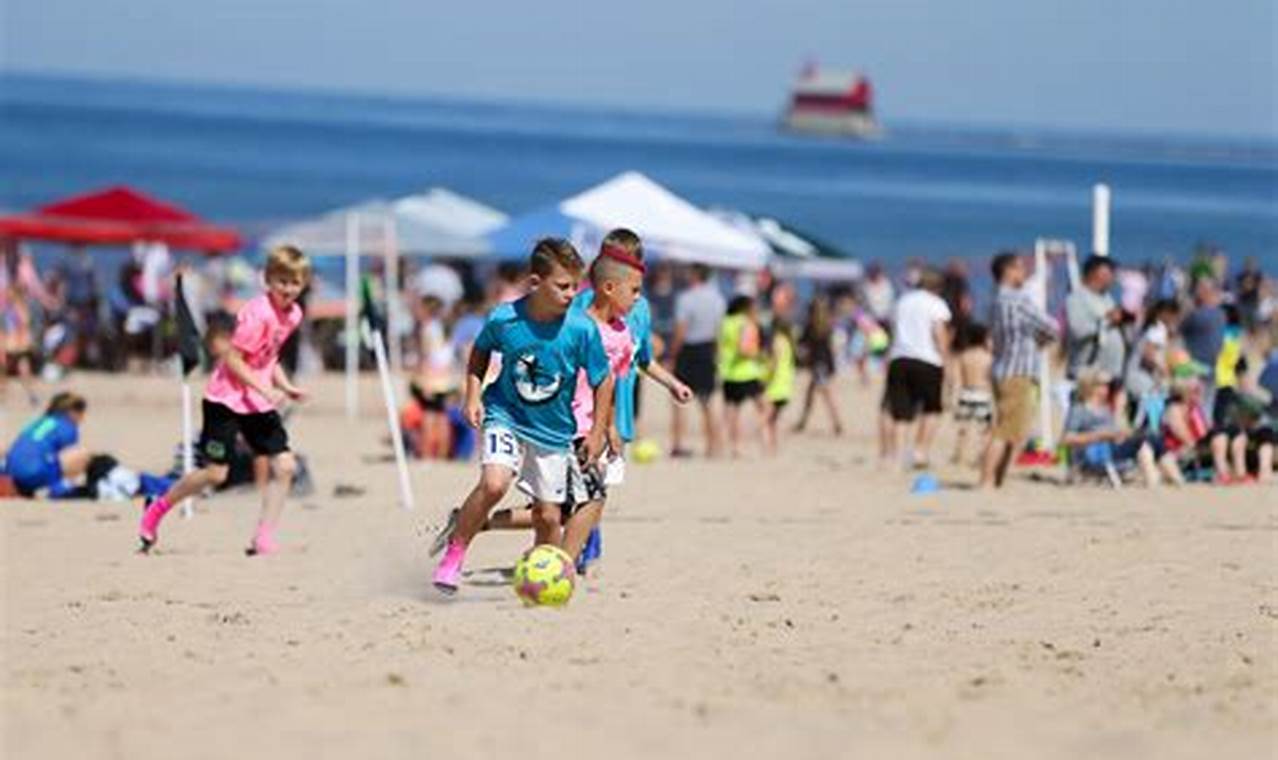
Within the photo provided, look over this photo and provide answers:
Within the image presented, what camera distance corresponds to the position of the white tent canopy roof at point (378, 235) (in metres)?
25.5

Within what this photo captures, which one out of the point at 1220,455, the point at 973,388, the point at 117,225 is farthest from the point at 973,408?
the point at 117,225

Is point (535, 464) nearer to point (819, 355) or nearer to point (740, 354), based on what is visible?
point (740, 354)

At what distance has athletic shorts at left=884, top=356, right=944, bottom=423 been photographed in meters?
17.8

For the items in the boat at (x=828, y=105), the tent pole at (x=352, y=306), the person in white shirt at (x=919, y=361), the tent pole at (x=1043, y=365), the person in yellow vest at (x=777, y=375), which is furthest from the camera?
the boat at (x=828, y=105)

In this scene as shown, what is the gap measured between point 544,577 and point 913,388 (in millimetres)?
8664

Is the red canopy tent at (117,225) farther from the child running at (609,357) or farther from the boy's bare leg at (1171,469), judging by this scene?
the child running at (609,357)

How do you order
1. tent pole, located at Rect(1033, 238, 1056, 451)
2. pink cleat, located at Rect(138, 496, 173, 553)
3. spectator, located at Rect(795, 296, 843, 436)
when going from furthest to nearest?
spectator, located at Rect(795, 296, 843, 436), tent pole, located at Rect(1033, 238, 1056, 451), pink cleat, located at Rect(138, 496, 173, 553)

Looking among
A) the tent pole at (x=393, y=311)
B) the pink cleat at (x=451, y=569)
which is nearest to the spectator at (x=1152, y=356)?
the pink cleat at (x=451, y=569)

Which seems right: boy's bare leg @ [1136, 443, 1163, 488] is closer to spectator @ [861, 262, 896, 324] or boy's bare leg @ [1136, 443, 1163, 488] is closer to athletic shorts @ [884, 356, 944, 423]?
athletic shorts @ [884, 356, 944, 423]

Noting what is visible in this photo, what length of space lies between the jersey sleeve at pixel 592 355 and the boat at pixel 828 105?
159 meters

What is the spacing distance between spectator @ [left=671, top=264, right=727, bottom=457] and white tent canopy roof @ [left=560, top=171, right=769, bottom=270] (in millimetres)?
2379

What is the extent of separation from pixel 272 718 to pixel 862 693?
1.68 m

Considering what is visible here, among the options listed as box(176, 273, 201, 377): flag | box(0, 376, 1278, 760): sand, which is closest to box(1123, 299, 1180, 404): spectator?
box(0, 376, 1278, 760): sand

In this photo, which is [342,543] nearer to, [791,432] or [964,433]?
[964,433]
